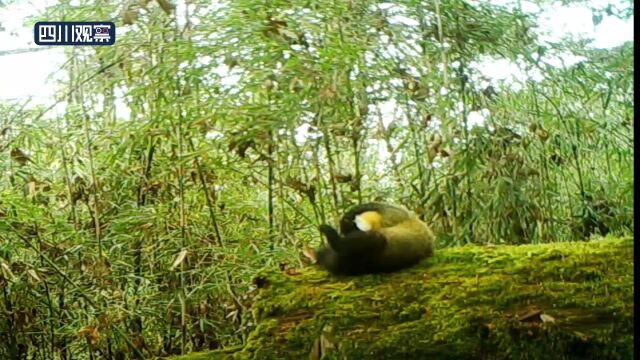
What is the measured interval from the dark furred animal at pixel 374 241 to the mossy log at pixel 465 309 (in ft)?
0.07

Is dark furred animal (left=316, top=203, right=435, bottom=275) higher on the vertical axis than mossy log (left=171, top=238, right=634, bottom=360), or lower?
higher

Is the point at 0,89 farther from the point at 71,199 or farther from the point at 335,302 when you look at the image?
the point at 335,302

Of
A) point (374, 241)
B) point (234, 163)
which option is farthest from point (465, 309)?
point (234, 163)

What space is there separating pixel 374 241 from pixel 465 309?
0.18m

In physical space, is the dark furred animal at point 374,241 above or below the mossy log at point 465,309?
above

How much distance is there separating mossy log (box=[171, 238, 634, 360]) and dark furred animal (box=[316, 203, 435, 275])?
0.07ft

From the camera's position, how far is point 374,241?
125 cm

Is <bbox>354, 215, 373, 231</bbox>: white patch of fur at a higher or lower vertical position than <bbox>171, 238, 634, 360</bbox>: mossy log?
higher

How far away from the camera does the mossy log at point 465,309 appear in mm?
1141

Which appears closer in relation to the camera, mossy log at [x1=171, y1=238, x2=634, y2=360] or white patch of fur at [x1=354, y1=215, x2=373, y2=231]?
mossy log at [x1=171, y1=238, x2=634, y2=360]

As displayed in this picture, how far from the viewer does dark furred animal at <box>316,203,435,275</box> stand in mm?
1250

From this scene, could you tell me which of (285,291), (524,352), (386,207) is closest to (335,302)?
(285,291)

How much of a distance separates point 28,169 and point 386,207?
63 centimetres

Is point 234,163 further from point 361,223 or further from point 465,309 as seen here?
point 465,309
